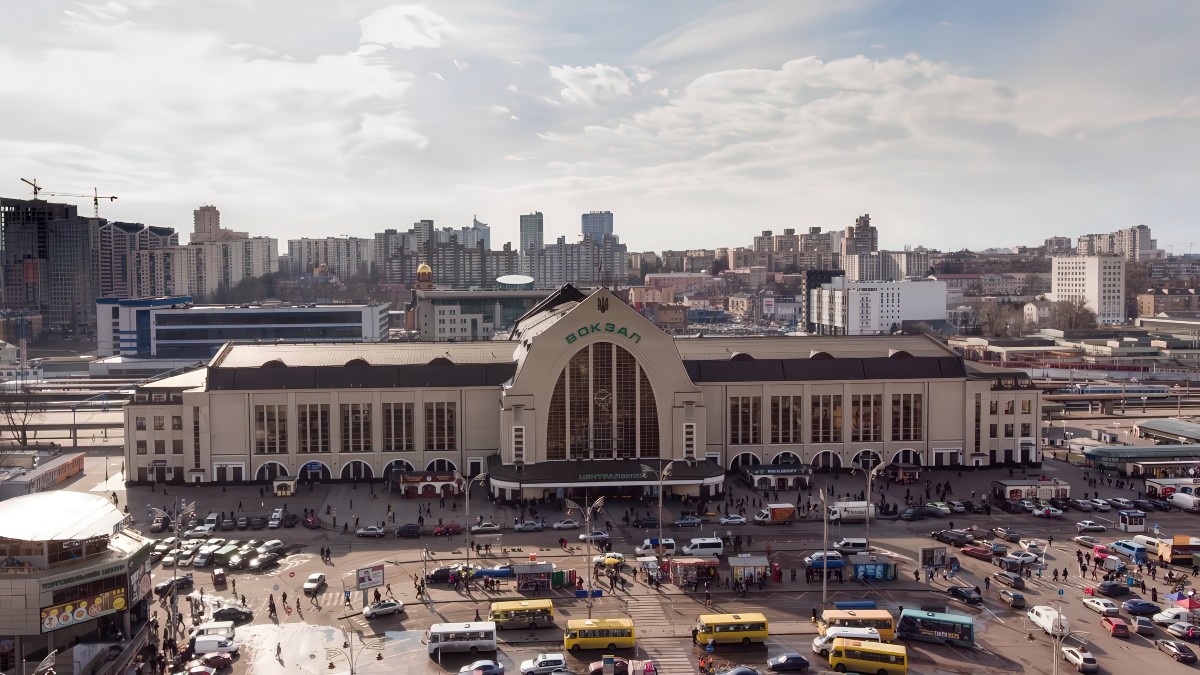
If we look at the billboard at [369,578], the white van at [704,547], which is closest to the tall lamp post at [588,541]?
the white van at [704,547]

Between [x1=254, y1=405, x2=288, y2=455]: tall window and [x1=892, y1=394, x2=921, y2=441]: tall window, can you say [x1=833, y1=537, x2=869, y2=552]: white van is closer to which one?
[x1=892, y1=394, x2=921, y2=441]: tall window

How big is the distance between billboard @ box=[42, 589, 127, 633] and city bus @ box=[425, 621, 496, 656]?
12.0m

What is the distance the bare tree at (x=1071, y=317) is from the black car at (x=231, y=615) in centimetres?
16459

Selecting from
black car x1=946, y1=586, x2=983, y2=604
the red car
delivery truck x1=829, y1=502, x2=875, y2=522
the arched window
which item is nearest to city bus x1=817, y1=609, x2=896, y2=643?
black car x1=946, y1=586, x2=983, y2=604

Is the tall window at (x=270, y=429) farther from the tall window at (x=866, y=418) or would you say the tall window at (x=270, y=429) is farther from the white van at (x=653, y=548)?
the tall window at (x=866, y=418)

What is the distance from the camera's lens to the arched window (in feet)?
209

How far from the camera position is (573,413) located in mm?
63906

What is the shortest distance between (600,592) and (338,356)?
33.9 meters

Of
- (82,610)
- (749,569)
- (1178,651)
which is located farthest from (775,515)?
(82,610)

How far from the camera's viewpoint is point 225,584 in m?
46.8

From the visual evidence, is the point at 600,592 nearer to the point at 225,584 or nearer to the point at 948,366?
the point at 225,584

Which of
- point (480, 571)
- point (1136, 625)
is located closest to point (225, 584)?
point (480, 571)

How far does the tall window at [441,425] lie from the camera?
6744 cm

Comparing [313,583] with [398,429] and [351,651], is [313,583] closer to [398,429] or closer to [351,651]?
[351,651]
